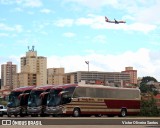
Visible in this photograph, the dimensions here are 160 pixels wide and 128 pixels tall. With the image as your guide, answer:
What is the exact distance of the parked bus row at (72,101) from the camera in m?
38.2

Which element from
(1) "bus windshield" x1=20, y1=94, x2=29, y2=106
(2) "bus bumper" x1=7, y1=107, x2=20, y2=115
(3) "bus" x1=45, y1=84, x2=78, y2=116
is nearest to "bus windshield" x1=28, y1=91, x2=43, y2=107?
(1) "bus windshield" x1=20, y1=94, x2=29, y2=106

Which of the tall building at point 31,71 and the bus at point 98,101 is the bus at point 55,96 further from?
the tall building at point 31,71

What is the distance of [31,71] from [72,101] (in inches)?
4908

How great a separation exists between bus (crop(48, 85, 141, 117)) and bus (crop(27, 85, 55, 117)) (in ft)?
7.63

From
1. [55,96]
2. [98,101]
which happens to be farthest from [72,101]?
[98,101]

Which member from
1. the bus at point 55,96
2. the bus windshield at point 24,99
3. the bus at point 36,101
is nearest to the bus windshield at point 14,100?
the bus windshield at point 24,99

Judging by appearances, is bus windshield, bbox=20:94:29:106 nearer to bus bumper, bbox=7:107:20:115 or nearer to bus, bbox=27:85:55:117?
bus bumper, bbox=7:107:20:115

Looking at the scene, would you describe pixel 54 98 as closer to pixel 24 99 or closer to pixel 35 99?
pixel 35 99

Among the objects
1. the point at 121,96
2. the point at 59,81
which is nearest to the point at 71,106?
the point at 121,96

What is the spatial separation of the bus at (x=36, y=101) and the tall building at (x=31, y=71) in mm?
110347

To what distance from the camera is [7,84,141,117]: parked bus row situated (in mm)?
38188

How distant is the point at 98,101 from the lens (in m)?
40.8

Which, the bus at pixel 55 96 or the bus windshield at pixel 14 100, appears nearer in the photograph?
the bus at pixel 55 96

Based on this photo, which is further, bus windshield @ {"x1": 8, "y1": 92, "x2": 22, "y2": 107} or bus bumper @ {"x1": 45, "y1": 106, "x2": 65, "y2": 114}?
bus windshield @ {"x1": 8, "y1": 92, "x2": 22, "y2": 107}
